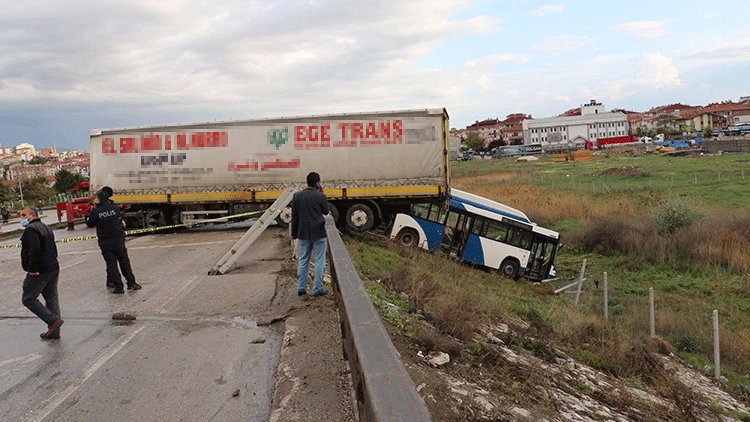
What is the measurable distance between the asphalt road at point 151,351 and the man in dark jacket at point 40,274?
0.28 metres

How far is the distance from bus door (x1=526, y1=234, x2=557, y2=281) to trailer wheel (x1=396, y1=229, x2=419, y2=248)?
3916mm

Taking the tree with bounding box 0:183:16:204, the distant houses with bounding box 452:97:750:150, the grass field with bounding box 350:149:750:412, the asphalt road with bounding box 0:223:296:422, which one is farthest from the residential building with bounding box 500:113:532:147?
the asphalt road with bounding box 0:223:296:422

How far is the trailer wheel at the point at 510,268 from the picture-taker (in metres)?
18.4

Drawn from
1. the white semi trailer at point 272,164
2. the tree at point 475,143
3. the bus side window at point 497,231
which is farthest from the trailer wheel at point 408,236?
the tree at point 475,143

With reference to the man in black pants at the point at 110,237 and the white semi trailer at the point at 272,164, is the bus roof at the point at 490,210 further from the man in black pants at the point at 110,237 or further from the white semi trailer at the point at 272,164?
the man in black pants at the point at 110,237

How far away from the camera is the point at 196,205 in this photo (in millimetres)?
19125

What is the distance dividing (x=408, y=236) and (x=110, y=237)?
34.8 ft

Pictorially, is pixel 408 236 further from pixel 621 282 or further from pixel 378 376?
pixel 378 376

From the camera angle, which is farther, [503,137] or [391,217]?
[503,137]

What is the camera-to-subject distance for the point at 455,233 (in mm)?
18422

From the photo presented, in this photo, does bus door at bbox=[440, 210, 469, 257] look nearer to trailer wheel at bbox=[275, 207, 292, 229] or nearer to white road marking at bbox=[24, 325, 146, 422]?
trailer wheel at bbox=[275, 207, 292, 229]

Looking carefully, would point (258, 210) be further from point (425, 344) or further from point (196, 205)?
point (425, 344)

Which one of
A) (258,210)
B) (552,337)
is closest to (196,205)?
(258,210)

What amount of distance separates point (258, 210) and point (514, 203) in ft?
57.0
